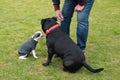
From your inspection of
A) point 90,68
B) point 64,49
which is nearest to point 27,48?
point 64,49

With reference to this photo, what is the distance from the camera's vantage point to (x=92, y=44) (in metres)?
5.98

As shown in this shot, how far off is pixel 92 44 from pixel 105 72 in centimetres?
130

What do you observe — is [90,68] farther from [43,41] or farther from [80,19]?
[43,41]

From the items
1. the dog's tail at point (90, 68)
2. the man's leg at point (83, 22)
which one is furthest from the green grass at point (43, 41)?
the man's leg at point (83, 22)

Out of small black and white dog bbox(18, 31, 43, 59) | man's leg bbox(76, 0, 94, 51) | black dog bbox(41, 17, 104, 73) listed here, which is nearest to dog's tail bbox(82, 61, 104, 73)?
black dog bbox(41, 17, 104, 73)

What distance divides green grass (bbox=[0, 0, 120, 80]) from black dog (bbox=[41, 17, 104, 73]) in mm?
142

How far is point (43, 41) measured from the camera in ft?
19.7

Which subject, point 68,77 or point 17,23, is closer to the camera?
point 68,77

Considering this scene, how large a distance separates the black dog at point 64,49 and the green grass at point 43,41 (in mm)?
142

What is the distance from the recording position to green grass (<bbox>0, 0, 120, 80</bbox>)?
4652 mm

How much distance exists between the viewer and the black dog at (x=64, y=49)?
4.55m

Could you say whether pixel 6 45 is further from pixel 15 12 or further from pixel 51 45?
pixel 15 12

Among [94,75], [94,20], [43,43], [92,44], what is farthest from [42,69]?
[94,20]

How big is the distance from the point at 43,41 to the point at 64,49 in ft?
4.68
